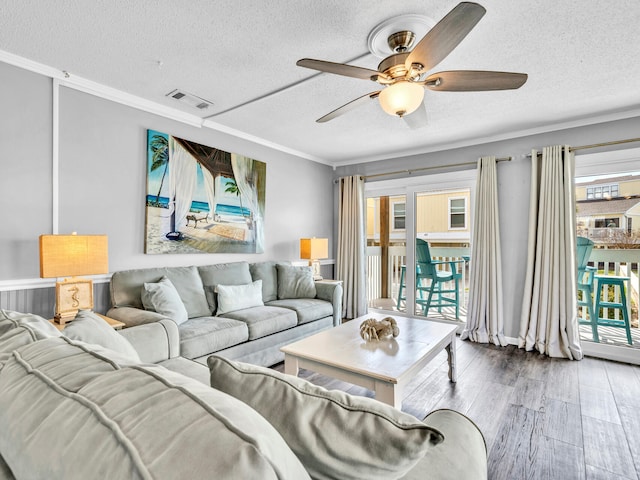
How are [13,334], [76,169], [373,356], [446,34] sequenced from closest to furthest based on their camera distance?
[13,334]
[446,34]
[373,356]
[76,169]

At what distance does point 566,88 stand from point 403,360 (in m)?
2.59

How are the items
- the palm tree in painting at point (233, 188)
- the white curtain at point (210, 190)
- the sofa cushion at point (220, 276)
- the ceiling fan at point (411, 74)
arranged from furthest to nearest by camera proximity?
the palm tree in painting at point (233, 188)
the white curtain at point (210, 190)
the sofa cushion at point (220, 276)
the ceiling fan at point (411, 74)

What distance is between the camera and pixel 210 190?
369cm

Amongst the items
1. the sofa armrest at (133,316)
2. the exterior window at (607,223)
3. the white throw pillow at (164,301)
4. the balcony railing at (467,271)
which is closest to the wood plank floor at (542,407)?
the balcony railing at (467,271)

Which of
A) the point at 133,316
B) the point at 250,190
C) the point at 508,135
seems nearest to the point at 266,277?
the point at 250,190

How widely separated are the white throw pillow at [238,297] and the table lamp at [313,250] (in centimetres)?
106

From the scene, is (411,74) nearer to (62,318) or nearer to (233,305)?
(233,305)

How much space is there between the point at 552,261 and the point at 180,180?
389 cm

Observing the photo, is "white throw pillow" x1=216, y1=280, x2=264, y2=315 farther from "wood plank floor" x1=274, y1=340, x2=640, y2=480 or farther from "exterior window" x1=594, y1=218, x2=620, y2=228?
"exterior window" x1=594, y1=218, x2=620, y2=228

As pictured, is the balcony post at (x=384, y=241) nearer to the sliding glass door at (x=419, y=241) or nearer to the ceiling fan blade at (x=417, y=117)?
the sliding glass door at (x=419, y=241)

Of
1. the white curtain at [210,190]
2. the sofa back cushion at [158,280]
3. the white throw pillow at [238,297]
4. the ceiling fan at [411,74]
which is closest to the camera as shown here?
the ceiling fan at [411,74]

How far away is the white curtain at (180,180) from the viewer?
3377mm

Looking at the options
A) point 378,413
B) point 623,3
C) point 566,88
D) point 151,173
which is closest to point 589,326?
point 566,88

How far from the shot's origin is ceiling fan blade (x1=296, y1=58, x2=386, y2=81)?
1858 millimetres
